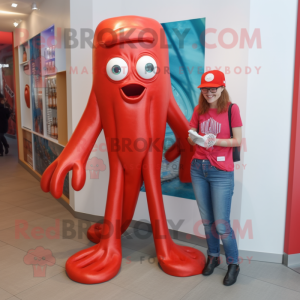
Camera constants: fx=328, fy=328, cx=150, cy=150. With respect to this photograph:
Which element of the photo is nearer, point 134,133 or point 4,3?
point 134,133

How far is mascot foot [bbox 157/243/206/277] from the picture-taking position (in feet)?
7.65

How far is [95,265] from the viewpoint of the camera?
2.29m

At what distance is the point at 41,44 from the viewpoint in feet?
14.9

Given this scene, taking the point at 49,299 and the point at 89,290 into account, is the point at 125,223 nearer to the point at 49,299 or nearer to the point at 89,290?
the point at 89,290

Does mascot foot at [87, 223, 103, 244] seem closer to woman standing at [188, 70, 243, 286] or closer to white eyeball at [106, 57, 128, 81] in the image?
woman standing at [188, 70, 243, 286]

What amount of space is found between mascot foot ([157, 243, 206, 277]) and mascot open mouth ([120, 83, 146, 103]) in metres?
1.13

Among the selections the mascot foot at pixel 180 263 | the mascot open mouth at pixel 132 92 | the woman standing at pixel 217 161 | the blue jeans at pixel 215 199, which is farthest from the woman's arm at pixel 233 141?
the mascot foot at pixel 180 263

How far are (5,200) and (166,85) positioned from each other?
2832 millimetres

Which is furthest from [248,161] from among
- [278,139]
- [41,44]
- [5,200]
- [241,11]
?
[41,44]

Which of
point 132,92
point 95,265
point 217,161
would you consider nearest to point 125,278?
point 95,265

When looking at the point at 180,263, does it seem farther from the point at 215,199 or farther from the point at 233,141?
the point at 233,141

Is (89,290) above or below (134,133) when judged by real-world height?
below

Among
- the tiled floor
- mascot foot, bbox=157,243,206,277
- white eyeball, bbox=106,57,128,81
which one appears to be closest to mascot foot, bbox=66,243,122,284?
the tiled floor

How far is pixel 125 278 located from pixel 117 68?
1.47 meters
